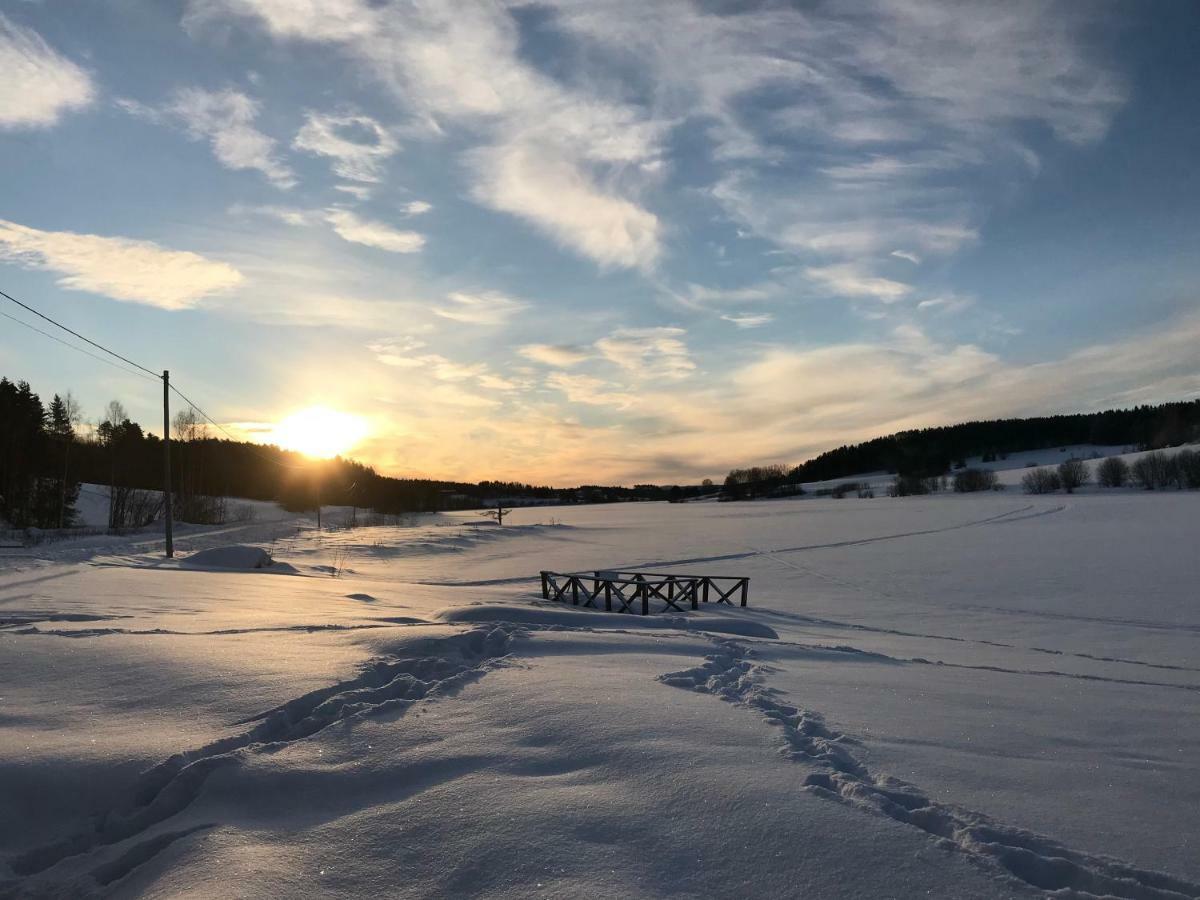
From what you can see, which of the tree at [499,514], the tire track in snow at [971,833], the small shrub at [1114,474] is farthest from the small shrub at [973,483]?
the tire track in snow at [971,833]

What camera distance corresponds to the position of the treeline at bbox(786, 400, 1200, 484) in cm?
14125

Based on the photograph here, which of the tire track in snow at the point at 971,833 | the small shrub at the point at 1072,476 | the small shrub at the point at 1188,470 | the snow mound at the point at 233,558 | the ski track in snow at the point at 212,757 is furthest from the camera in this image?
the small shrub at the point at 1072,476

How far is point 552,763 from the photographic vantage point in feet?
15.4

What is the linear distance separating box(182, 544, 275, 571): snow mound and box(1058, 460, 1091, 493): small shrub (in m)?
A: 92.0

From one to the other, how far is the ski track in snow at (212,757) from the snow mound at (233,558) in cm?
1920

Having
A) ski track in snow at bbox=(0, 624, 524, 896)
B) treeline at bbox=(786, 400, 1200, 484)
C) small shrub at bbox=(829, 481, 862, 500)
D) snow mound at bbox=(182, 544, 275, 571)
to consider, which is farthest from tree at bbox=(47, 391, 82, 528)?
treeline at bbox=(786, 400, 1200, 484)

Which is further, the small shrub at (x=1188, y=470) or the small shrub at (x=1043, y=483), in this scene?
the small shrub at (x=1043, y=483)

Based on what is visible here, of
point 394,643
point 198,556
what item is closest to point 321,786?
point 394,643

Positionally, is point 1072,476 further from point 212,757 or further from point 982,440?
point 212,757

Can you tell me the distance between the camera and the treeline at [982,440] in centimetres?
14125

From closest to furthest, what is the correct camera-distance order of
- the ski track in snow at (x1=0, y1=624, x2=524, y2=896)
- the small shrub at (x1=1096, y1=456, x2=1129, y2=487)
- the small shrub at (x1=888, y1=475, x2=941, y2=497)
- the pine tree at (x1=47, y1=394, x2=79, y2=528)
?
1. the ski track in snow at (x1=0, y1=624, x2=524, y2=896)
2. the pine tree at (x1=47, y1=394, x2=79, y2=528)
3. the small shrub at (x1=1096, y1=456, x2=1129, y2=487)
4. the small shrub at (x1=888, y1=475, x2=941, y2=497)

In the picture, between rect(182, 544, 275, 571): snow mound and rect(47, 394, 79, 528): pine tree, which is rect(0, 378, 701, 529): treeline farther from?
rect(182, 544, 275, 571): snow mound

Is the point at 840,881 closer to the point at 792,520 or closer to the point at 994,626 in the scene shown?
the point at 994,626

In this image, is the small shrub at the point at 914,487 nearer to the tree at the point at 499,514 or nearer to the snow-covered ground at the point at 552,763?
the tree at the point at 499,514
